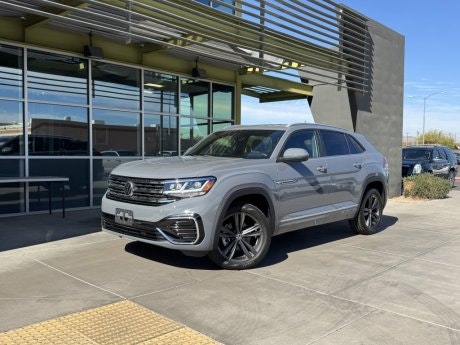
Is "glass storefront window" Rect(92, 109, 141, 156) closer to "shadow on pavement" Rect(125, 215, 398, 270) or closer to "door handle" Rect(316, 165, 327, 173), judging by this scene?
"shadow on pavement" Rect(125, 215, 398, 270)

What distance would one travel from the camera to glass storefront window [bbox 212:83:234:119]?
1338 centimetres

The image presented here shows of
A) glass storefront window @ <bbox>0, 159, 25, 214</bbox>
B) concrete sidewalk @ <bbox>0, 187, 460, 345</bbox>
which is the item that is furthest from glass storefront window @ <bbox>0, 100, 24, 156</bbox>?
concrete sidewalk @ <bbox>0, 187, 460, 345</bbox>

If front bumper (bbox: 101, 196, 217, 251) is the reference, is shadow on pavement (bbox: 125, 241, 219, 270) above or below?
below

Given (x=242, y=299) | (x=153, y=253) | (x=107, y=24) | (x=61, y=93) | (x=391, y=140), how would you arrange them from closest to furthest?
(x=242, y=299) < (x=153, y=253) < (x=107, y=24) < (x=61, y=93) < (x=391, y=140)

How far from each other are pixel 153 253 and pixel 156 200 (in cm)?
127

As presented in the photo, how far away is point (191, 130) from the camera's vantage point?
12828 mm

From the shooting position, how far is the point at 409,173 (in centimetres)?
1652

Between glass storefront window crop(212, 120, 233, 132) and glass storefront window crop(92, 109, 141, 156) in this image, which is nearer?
glass storefront window crop(92, 109, 141, 156)

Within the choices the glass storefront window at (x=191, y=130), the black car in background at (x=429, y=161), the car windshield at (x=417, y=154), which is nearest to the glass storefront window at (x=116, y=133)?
the glass storefront window at (x=191, y=130)

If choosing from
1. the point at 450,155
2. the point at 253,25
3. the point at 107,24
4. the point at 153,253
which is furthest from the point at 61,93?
the point at 450,155

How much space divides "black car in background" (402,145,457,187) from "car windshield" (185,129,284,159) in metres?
11.2

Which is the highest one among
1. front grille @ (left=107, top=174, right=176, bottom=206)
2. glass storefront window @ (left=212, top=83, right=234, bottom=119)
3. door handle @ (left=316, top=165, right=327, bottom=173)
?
glass storefront window @ (left=212, top=83, right=234, bottom=119)

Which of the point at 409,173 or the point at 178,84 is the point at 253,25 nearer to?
the point at 178,84

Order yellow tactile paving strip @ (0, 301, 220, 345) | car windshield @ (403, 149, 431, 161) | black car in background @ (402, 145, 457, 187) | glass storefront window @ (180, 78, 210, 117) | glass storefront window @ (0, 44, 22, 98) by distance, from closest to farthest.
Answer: yellow tactile paving strip @ (0, 301, 220, 345) < glass storefront window @ (0, 44, 22, 98) < glass storefront window @ (180, 78, 210, 117) < black car in background @ (402, 145, 457, 187) < car windshield @ (403, 149, 431, 161)
